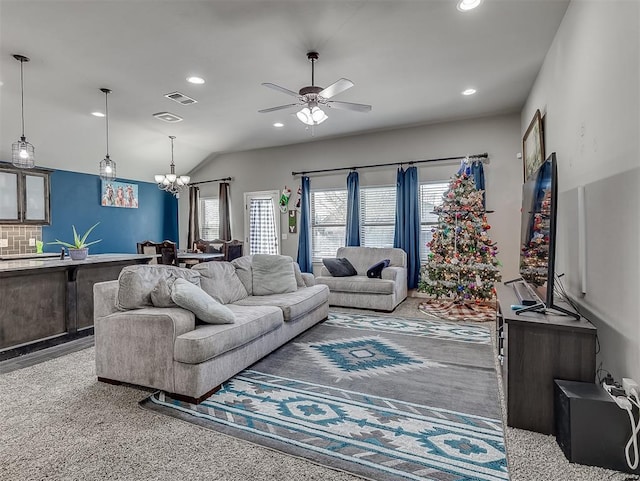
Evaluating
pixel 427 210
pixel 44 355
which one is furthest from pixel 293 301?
pixel 427 210

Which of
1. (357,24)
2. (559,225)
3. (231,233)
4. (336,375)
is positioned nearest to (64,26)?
(357,24)

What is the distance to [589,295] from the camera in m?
2.43

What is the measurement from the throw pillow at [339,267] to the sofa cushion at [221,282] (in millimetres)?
2050

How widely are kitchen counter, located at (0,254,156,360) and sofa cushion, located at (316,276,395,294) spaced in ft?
10.0

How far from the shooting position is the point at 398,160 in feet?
21.4

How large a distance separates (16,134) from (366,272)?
598 cm

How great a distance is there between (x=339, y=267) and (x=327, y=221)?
1.66 metres

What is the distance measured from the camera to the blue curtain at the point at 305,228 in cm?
730

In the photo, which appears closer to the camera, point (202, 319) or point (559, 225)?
point (202, 319)

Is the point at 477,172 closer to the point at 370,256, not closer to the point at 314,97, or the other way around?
the point at 370,256

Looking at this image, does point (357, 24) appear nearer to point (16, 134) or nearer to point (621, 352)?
point (621, 352)

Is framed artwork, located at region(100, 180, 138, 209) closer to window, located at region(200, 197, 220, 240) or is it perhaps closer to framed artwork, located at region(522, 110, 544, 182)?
window, located at region(200, 197, 220, 240)

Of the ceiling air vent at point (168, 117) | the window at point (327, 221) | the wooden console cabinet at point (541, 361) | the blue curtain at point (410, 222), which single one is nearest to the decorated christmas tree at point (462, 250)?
the blue curtain at point (410, 222)

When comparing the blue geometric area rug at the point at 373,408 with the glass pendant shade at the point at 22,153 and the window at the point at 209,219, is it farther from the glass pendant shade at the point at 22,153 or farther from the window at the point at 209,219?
the window at the point at 209,219
